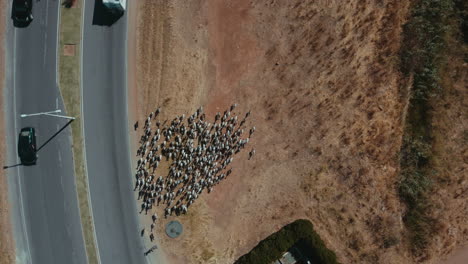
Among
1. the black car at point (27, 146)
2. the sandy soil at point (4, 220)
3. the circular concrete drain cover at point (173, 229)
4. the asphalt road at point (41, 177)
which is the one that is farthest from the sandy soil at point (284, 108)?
the sandy soil at point (4, 220)

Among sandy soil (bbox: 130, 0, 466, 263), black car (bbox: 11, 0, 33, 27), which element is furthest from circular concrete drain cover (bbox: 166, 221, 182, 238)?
black car (bbox: 11, 0, 33, 27)

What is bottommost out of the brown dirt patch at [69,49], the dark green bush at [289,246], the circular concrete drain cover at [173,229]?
the dark green bush at [289,246]

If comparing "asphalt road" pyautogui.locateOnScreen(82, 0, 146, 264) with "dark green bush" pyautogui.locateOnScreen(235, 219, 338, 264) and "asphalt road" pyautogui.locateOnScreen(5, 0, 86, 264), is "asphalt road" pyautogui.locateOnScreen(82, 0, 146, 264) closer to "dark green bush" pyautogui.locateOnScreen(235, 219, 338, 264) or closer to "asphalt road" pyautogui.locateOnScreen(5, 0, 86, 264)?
"asphalt road" pyautogui.locateOnScreen(5, 0, 86, 264)

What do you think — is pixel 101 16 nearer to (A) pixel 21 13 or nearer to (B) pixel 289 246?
(A) pixel 21 13

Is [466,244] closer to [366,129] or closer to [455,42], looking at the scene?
[366,129]

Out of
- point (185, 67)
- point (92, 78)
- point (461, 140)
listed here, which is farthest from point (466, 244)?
point (92, 78)

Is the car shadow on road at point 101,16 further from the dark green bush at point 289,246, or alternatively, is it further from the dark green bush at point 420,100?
the dark green bush at point 420,100
